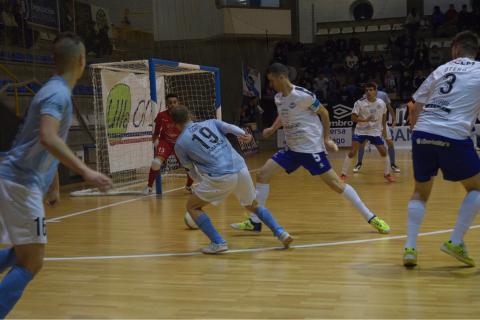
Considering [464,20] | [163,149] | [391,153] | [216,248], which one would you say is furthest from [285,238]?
[464,20]

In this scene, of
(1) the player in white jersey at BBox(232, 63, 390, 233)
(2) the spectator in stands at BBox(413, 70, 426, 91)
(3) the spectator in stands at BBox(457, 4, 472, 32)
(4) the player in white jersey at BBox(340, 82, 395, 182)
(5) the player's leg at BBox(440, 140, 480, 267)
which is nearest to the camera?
(5) the player's leg at BBox(440, 140, 480, 267)

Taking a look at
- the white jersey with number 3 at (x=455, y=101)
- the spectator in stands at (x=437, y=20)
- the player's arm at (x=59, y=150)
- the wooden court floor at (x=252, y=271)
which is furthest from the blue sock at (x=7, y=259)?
the spectator in stands at (x=437, y=20)

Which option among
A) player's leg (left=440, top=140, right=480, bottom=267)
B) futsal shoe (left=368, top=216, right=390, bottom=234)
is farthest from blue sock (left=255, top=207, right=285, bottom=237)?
player's leg (left=440, top=140, right=480, bottom=267)

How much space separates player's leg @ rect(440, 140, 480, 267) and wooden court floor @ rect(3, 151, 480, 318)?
161mm

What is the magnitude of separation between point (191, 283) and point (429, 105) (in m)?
2.20

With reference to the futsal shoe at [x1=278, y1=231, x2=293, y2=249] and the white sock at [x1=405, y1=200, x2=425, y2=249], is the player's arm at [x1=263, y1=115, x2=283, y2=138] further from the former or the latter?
the white sock at [x1=405, y1=200, x2=425, y2=249]

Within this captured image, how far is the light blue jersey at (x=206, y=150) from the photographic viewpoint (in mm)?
4957

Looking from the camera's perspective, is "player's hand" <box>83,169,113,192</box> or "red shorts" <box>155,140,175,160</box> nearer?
"player's hand" <box>83,169,113,192</box>

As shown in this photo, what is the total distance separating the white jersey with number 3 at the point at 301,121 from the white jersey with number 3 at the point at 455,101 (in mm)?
1528

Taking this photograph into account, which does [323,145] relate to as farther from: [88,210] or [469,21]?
[469,21]

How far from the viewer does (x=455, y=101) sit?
4.17m

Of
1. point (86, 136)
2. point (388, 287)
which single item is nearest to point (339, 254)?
point (388, 287)

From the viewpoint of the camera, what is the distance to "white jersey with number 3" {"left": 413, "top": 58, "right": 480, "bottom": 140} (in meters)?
4.12

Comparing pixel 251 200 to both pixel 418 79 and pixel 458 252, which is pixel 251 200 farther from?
pixel 418 79
